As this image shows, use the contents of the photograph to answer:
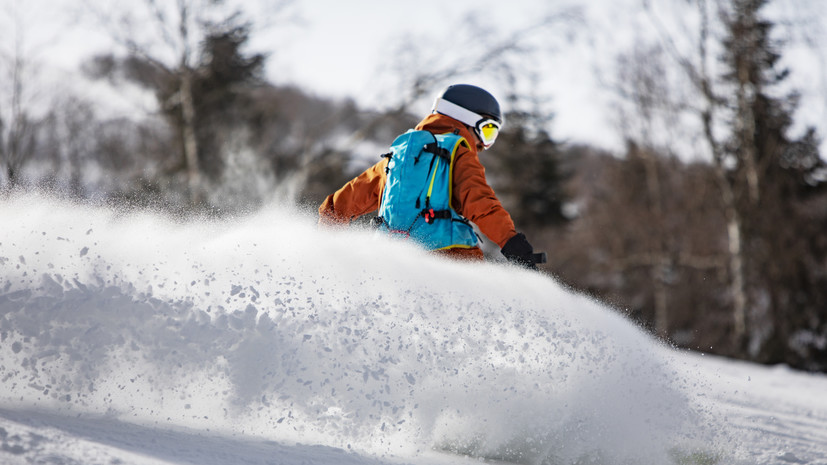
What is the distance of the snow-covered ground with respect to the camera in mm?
2684

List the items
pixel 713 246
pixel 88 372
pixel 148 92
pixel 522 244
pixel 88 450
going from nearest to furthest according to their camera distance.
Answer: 1. pixel 88 450
2. pixel 88 372
3. pixel 522 244
4. pixel 148 92
5. pixel 713 246

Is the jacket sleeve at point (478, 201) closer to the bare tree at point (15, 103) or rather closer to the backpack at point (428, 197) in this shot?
the backpack at point (428, 197)

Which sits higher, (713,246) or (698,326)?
(713,246)

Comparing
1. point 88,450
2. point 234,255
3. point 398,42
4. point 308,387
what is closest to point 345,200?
point 234,255

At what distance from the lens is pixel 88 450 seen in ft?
6.97

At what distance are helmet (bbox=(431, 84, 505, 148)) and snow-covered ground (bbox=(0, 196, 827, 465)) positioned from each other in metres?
1.02

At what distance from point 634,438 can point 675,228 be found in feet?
71.9

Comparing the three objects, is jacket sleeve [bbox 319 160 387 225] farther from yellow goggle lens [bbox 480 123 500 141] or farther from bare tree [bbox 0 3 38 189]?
bare tree [bbox 0 3 38 189]

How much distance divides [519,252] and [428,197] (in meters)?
0.61

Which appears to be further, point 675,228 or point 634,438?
point 675,228

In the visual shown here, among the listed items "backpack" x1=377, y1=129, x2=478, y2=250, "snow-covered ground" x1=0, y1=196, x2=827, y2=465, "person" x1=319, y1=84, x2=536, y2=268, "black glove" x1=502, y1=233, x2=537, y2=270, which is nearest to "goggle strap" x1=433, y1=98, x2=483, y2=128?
"person" x1=319, y1=84, x2=536, y2=268

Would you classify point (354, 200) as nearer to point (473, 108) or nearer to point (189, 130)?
point (473, 108)

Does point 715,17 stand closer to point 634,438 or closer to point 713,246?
point 713,246

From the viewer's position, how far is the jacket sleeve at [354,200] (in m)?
4.11
